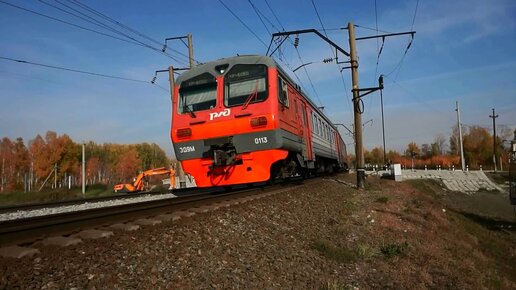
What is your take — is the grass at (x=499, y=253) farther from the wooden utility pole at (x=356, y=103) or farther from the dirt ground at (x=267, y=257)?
the wooden utility pole at (x=356, y=103)

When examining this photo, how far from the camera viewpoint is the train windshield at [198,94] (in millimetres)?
11805

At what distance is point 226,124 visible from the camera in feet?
36.8

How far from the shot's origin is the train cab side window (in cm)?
1160

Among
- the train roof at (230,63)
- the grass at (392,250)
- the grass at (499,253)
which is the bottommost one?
the grass at (499,253)

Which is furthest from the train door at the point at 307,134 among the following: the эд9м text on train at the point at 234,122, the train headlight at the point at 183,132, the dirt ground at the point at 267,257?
the dirt ground at the point at 267,257

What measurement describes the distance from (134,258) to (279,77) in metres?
8.32

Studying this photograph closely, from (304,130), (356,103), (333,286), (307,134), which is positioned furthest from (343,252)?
(356,103)

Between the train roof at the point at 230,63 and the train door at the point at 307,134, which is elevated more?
the train roof at the point at 230,63

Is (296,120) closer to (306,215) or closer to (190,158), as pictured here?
(190,158)

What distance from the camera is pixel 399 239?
7688 mm

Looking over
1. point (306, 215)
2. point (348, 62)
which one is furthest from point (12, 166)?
point (306, 215)

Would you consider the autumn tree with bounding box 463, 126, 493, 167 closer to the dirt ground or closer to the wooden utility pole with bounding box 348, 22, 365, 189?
the wooden utility pole with bounding box 348, 22, 365, 189

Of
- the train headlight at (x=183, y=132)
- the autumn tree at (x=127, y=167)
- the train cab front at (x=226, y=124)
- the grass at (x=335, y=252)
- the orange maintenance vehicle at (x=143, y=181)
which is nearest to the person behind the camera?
the grass at (x=335, y=252)

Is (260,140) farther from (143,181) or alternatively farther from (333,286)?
(143,181)
